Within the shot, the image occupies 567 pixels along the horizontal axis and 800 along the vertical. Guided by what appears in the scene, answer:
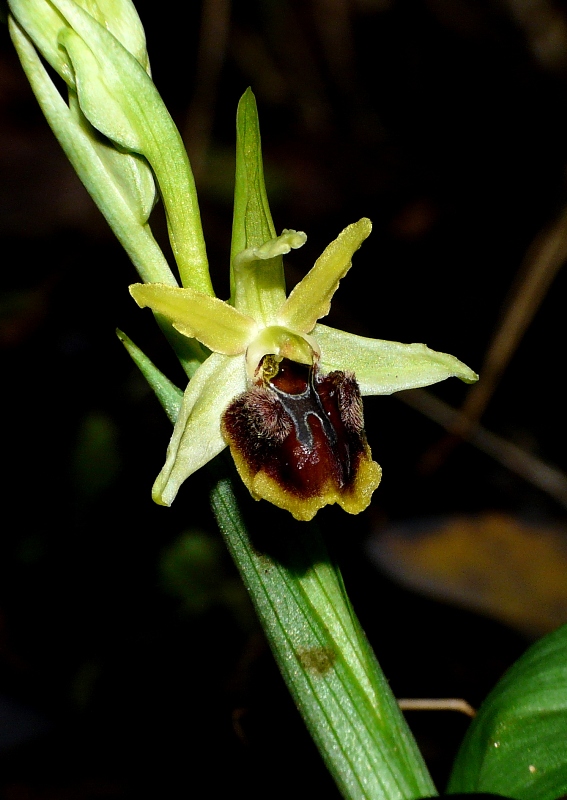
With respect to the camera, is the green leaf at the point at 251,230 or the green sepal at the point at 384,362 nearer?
the green leaf at the point at 251,230

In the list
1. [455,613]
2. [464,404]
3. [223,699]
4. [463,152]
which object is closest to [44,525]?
[223,699]

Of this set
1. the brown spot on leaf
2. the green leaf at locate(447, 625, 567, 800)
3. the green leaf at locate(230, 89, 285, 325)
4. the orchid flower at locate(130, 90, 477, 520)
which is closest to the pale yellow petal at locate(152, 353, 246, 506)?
the orchid flower at locate(130, 90, 477, 520)

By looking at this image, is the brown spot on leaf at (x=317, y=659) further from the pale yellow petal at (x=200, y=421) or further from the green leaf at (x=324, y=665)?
the pale yellow petal at (x=200, y=421)

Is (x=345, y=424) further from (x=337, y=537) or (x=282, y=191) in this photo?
(x=282, y=191)

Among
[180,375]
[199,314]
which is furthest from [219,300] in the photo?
[180,375]

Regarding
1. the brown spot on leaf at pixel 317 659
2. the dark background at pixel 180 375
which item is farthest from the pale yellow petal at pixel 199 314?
the brown spot on leaf at pixel 317 659

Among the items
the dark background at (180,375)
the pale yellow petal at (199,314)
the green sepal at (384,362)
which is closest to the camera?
the pale yellow petal at (199,314)
